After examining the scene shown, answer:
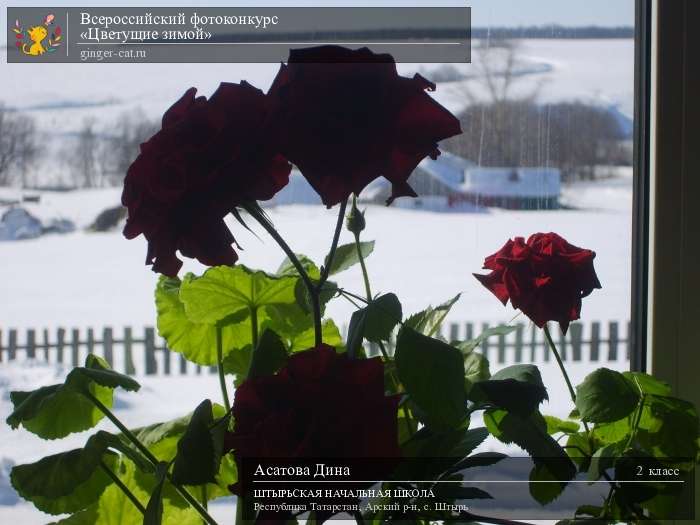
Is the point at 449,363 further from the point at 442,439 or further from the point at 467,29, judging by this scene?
the point at 467,29

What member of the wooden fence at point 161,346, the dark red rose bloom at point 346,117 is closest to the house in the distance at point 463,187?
the wooden fence at point 161,346

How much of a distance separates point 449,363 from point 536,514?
468 millimetres

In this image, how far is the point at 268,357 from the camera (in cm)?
57

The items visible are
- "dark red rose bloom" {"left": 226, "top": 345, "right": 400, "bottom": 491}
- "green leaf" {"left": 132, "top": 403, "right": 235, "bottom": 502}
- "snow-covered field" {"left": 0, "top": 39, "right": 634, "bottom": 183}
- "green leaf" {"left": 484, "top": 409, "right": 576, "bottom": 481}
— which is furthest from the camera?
"snow-covered field" {"left": 0, "top": 39, "right": 634, "bottom": 183}

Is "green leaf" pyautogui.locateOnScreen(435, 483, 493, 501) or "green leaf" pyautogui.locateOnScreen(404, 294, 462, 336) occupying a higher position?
"green leaf" pyautogui.locateOnScreen(404, 294, 462, 336)

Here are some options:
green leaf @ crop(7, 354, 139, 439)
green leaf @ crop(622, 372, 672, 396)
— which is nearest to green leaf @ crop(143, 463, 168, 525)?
green leaf @ crop(7, 354, 139, 439)

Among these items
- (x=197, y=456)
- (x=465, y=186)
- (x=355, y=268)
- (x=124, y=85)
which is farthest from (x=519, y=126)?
(x=197, y=456)

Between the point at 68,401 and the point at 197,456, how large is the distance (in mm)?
217

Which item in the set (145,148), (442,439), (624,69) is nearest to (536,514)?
(442,439)

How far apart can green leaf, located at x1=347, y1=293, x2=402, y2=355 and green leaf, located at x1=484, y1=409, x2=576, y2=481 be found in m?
0.11

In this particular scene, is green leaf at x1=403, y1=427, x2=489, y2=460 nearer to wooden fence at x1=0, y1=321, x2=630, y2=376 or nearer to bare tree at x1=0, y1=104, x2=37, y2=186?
wooden fence at x1=0, y1=321, x2=630, y2=376

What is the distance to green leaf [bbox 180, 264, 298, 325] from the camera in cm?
68

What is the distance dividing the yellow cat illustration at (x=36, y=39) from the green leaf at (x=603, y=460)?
672 mm

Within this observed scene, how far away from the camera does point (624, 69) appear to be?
0.91 metres
